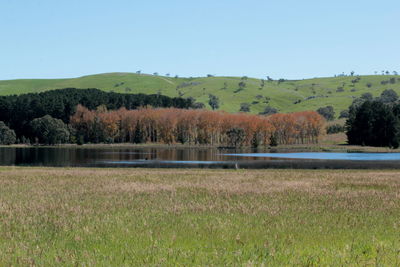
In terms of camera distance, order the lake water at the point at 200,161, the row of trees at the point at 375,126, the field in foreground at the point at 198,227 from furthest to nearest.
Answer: the row of trees at the point at 375,126 < the lake water at the point at 200,161 < the field in foreground at the point at 198,227

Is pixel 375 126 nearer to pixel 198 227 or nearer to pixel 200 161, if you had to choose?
pixel 200 161

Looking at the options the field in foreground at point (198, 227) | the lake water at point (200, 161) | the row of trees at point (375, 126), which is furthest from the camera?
the row of trees at point (375, 126)

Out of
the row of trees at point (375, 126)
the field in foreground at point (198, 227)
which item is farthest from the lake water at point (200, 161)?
the row of trees at point (375, 126)

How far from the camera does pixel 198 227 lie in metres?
18.7

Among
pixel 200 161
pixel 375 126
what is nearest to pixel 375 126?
pixel 375 126

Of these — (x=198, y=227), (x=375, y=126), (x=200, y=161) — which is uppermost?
(x=375, y=126)

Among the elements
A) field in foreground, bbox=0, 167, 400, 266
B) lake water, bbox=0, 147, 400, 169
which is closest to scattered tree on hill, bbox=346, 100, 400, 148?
lake water, bbox=0, 147, 400, 169

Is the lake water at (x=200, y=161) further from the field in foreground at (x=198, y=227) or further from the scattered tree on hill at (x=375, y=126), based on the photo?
the scattered tree on hill at (x=375, y=126)

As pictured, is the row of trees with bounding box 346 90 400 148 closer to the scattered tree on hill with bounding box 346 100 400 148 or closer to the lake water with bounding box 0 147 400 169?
the scattered tree on hill with bounding box 346 100 400 148

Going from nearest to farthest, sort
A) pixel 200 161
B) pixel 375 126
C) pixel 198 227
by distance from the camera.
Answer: pixel 198 227 → pixel 200 161 → pixel 375 126

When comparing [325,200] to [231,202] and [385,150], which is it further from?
[385,150]

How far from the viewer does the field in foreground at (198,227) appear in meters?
14.4

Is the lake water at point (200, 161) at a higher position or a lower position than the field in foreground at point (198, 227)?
lower

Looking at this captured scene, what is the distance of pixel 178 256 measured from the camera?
14.4 meters
